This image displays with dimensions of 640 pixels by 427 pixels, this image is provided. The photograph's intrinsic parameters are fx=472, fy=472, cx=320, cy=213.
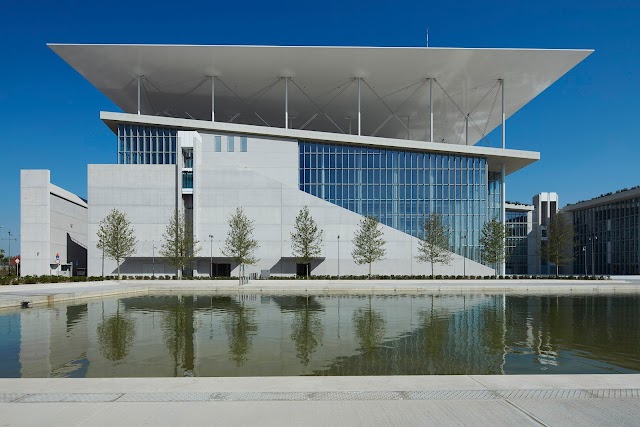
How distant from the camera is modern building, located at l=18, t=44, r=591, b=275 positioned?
52.4 m

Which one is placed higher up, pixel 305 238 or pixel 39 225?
pixel 39 225

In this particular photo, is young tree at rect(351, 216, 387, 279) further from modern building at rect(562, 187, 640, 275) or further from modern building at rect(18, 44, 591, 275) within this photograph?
modern building at rect(562, 187, 640, 275)

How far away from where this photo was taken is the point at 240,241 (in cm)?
5053

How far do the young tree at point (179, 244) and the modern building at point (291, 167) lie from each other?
1.01 metres

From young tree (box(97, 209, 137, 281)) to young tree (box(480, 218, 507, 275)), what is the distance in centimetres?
3968

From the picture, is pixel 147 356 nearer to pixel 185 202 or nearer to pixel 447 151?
pixel 185 202

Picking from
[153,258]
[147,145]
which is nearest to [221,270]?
[153,258]

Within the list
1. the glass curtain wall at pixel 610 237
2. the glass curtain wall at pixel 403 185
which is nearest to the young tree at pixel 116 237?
the glass curtain wall at pixel 403 185

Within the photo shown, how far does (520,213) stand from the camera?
76.6m

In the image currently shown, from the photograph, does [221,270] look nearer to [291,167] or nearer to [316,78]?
[291,167]

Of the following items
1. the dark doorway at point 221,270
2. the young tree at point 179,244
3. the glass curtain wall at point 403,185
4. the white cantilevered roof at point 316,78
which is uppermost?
the white cantilevered roof at point 316,78

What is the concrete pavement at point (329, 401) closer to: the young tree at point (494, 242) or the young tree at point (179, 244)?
the young tree at point (179, 244)

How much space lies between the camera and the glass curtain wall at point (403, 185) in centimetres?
5538

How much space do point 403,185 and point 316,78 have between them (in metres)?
16.0
